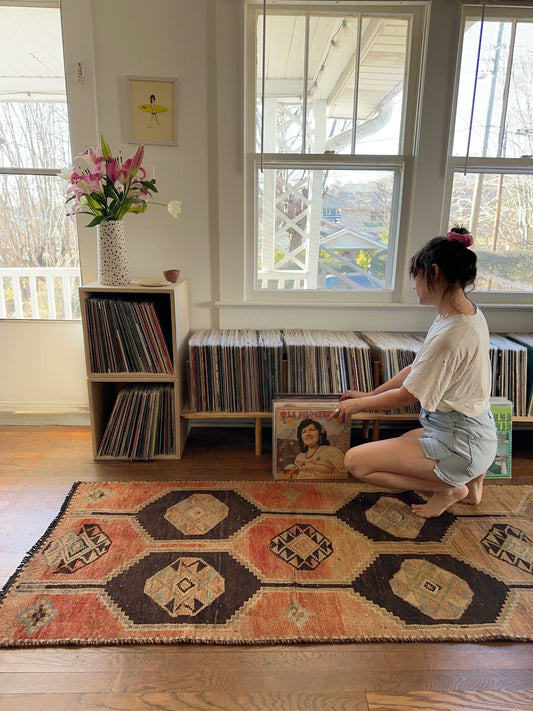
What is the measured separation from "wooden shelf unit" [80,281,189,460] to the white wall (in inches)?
10.0

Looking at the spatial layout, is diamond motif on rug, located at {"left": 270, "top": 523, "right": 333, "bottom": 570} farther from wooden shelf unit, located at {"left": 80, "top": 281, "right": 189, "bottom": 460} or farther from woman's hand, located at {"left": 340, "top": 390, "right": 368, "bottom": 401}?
wooden shelf unit, located at {"left": 80, "top": 281, "right": 189, "bottom": 460}

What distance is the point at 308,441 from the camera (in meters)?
1.98

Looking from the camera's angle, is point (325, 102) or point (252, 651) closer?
point (252, 651)

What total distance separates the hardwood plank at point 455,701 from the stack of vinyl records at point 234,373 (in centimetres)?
127

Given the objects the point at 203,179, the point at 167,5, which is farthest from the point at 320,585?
the point at 167,5

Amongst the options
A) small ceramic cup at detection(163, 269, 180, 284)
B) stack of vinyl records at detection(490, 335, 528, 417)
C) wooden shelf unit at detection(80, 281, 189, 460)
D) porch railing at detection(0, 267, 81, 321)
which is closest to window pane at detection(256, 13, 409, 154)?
small ceramic cup at detection(163, 269, 180, 284)

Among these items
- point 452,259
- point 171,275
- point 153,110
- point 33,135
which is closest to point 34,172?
point 33,135

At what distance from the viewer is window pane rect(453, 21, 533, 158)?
2.16 meters

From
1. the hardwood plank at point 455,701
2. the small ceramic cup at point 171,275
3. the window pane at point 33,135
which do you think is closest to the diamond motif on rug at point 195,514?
the hardwood plank at point 455,701

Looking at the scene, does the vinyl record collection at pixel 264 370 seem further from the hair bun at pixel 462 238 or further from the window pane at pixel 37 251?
the window pane at pixel 37 251

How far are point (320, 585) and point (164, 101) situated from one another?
2.20m

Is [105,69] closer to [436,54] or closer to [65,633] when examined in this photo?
[436,54]

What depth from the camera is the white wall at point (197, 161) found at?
6.87 feet

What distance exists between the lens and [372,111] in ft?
7.31
